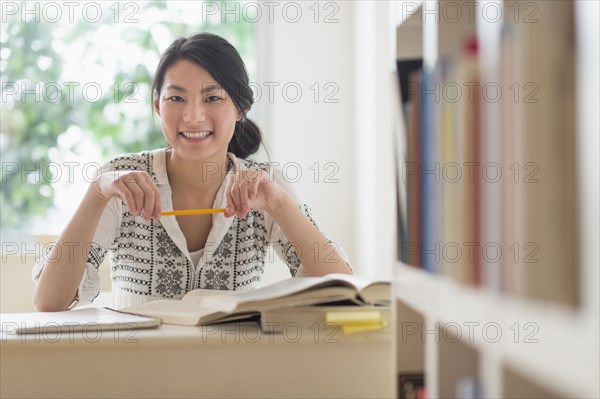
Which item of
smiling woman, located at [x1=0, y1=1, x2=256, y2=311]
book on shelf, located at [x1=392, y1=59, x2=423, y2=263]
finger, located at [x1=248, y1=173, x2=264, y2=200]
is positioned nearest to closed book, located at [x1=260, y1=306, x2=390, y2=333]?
book on shelf, located at [x1=392, y1=59, x2=423, y2=263]

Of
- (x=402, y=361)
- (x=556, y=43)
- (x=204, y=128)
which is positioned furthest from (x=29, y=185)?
(x=556, y=43)

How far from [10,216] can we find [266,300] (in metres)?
2.42

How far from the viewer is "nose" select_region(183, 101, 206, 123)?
188cm

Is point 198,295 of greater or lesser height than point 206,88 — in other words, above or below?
below

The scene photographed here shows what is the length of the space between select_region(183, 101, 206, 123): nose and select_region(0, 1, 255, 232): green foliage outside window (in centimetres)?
136

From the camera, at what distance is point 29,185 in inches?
126

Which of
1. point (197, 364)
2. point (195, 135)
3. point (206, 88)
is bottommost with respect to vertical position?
point (197, 364)

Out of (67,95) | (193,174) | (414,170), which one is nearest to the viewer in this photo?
(414,170)

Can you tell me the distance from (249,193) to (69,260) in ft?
1.33

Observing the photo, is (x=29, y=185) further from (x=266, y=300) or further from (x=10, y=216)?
(x=266, y=300)

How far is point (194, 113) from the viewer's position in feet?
6.18

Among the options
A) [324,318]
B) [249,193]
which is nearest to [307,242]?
[249,193]

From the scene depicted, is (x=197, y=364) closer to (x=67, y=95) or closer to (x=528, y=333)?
(x=528, y=333)

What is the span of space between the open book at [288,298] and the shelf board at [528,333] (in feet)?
1.08
